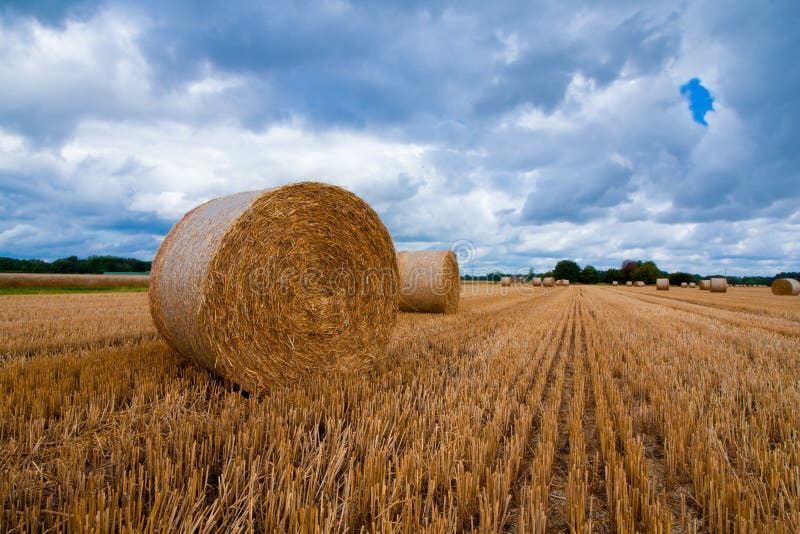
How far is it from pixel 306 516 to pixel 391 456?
31.0 inches

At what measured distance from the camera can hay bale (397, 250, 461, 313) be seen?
10.3 meters

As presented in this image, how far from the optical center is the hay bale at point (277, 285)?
373 centimetres

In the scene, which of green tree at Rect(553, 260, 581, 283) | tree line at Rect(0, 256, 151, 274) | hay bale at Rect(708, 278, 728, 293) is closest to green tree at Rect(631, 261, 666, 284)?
green tree at Rect(553, 260, 581, 283)

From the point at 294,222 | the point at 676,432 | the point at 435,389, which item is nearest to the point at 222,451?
the point at 435,389

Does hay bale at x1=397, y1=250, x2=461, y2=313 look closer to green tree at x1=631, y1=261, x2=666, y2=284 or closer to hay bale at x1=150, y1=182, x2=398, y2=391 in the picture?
hay bale at x1=150, y1=182, x2=398, y2=391

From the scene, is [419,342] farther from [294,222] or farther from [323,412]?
[323,412]

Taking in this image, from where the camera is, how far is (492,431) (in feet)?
8.58

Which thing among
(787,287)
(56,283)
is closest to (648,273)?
(787,287)

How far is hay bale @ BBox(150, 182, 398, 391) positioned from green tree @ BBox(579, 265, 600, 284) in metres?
104

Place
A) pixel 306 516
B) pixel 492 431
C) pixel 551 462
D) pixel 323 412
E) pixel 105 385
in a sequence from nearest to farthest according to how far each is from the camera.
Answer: pixel 306 516 → pixel 551 462 → pixel 492 431 → pixel 323 412 → pixel 105 385

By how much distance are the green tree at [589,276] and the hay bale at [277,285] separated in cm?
10359

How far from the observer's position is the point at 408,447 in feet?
7.88

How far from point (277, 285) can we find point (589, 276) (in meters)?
106

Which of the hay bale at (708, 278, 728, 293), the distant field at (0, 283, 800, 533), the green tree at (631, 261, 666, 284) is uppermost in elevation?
the green tree at (631, 261, 666, 284)
